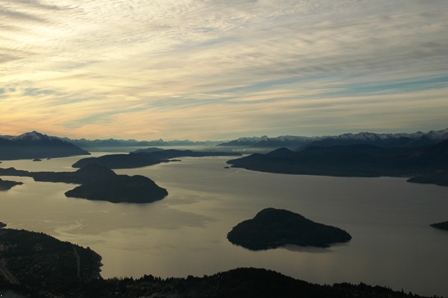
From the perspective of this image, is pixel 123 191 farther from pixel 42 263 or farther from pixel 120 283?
pixel 120 283

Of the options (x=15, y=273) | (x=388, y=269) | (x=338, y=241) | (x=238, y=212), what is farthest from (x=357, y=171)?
(x=15, y=273)

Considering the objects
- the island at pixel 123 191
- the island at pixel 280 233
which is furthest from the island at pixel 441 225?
the island at pixel 123 191

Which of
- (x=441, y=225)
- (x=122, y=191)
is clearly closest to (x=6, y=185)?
(x=122, y=191)

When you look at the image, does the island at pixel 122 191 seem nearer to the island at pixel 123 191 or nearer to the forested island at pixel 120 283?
the island at pixel 123 191

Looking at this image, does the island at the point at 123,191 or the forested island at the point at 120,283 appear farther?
the island at the point at 123,191

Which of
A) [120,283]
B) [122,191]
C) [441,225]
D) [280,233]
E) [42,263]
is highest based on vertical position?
[122,191]
